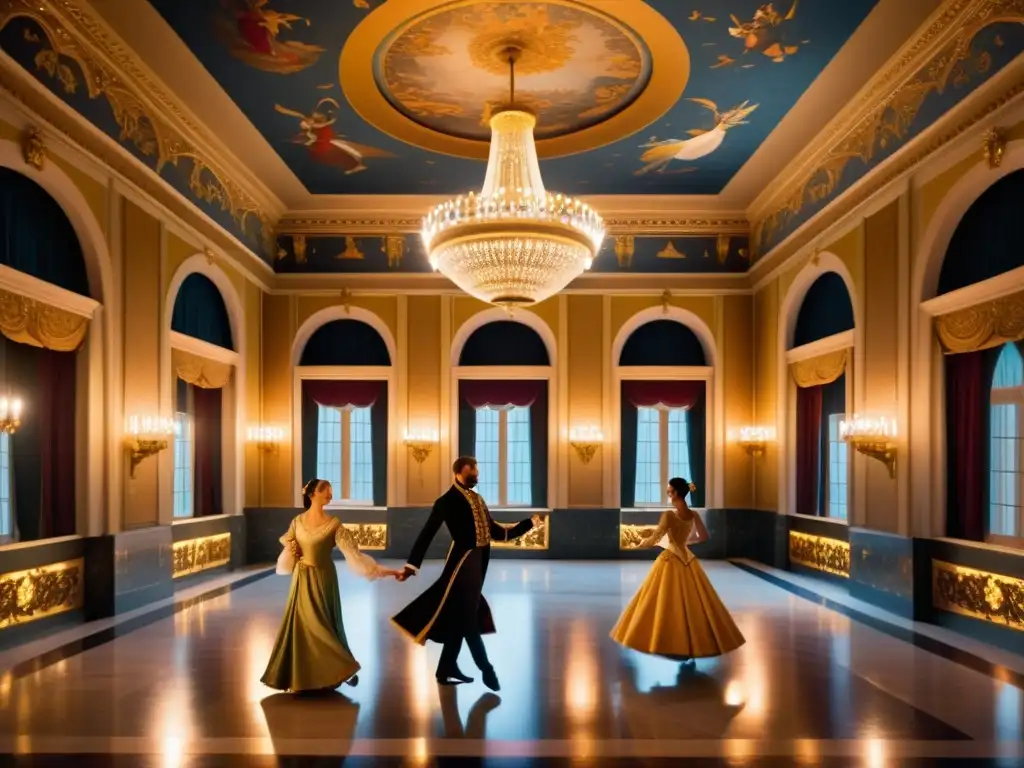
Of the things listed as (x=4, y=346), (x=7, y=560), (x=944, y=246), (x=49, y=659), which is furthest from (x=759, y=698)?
(x=4, y=346)

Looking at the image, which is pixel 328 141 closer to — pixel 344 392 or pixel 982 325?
pixel 344 392

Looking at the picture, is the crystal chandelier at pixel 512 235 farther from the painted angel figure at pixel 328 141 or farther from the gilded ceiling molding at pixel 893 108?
the gilded ceiling molding at pixel 893 108

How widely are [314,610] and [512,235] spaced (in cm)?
347

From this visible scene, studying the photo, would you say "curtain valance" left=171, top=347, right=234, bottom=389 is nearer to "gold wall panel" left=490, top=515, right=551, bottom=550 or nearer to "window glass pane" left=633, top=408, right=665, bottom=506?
"gold wall panel" left=490, top=515, right=551, bottom=550

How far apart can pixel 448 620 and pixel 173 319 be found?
6.15 meters

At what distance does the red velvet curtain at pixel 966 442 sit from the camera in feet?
23.4

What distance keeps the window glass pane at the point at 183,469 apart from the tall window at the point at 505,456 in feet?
14.2

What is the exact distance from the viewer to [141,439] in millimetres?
8094

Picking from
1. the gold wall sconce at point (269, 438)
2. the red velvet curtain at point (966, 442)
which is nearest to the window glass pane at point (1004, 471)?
the red velvet curtain at point (966, 442)

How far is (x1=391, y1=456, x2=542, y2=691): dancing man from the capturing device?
5273 mm

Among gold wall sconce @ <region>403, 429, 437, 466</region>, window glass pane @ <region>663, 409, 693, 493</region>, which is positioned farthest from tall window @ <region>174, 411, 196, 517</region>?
window glass pane @ <region>663, 409, 693, 493</region>

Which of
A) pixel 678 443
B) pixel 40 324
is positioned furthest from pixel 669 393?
pixel 40 324

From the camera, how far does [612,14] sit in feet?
22.4

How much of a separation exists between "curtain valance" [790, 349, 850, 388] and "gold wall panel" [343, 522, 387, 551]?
6352 mm
